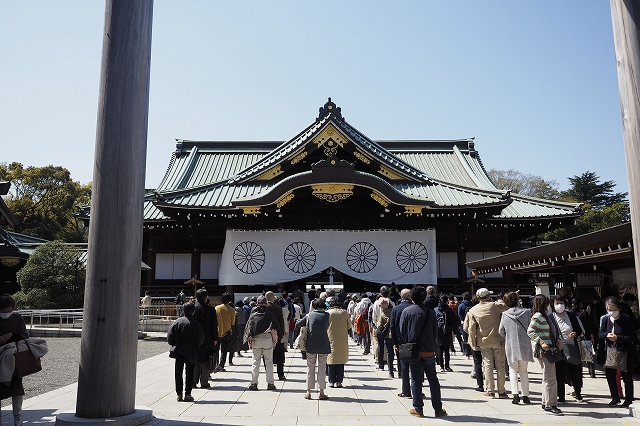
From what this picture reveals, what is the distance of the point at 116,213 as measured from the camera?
5801 millimetres

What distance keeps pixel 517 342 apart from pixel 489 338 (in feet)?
1.94

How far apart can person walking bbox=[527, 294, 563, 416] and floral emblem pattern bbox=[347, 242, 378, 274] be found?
45.5ft

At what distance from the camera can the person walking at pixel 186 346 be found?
24.8 ft

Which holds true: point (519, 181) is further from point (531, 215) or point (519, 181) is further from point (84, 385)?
point (84, 385)

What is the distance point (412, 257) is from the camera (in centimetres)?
2103

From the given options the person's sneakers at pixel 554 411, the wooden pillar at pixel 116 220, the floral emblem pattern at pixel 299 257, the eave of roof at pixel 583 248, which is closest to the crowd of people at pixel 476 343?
the person's sneakers at pixel 554 411

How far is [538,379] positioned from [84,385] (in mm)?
7563

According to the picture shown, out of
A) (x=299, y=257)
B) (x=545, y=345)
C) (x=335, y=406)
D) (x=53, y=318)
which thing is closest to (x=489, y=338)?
(x=545, y=345)

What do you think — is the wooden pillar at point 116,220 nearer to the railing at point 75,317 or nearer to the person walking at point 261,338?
the person walking at point 261,338

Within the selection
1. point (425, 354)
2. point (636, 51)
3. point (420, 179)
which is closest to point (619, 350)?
point (425, 354)

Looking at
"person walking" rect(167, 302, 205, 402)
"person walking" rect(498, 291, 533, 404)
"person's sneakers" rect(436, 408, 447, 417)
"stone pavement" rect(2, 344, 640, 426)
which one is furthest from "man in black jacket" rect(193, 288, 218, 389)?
"person walking" rect(498, 291, 533, 404)

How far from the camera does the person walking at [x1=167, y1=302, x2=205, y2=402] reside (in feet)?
24.8

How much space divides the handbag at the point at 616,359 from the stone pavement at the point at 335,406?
535 mm

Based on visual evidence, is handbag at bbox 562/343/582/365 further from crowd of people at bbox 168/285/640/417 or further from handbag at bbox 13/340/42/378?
handbag at bbox 13/340/42/378
